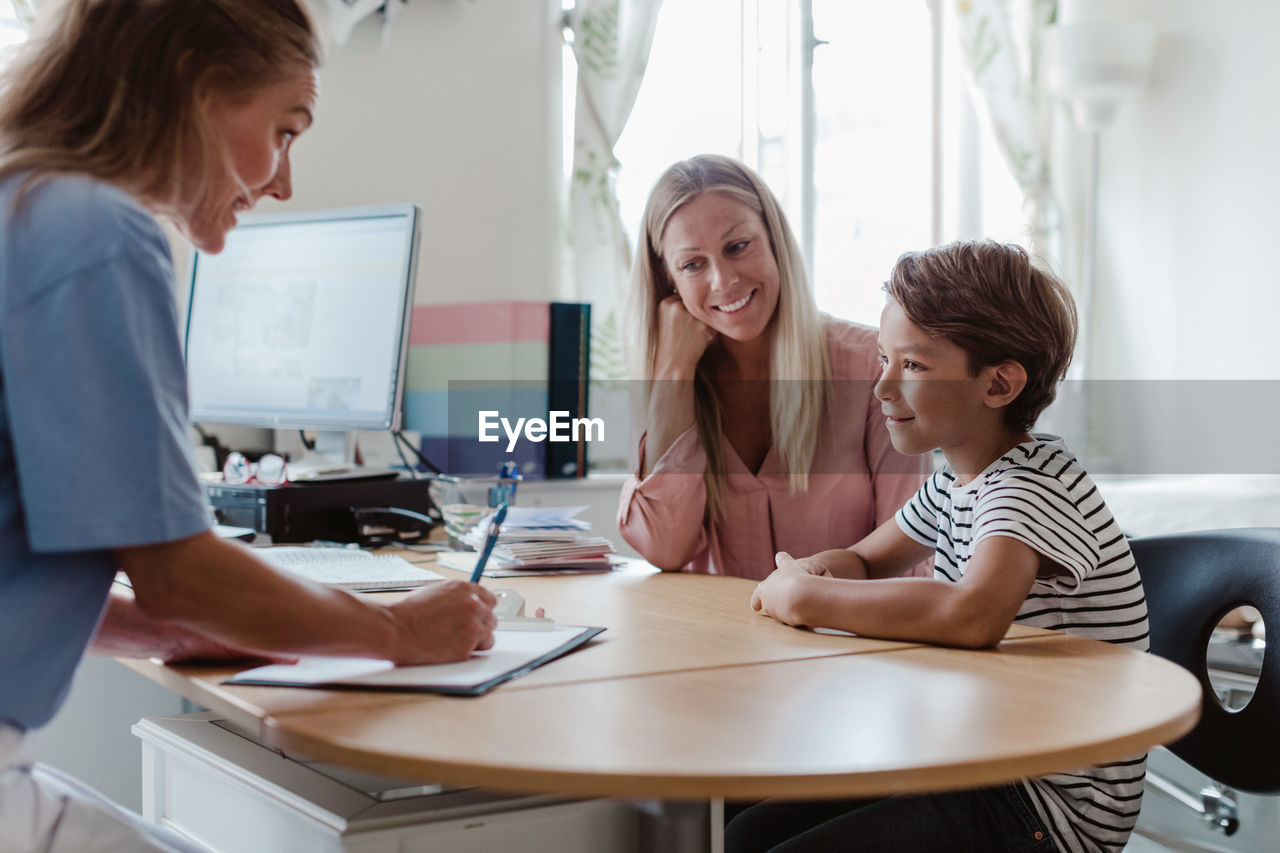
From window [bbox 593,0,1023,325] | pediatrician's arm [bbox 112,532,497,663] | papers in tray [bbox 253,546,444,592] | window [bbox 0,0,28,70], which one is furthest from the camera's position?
window [bbox 593,0,1023,325]

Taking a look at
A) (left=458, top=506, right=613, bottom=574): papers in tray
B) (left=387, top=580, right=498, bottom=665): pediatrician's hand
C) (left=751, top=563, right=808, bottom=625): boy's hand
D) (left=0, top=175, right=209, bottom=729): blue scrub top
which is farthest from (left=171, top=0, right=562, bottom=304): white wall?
(left=0, top=175, right=209, bottom=729): blue scrub top

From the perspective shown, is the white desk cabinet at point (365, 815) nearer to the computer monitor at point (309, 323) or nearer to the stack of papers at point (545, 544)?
the stack of papers at point (545, 544)

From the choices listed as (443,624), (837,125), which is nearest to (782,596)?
(443,624)

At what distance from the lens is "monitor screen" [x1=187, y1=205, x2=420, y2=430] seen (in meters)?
1.93

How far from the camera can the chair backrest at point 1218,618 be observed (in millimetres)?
1255

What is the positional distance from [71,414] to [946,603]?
2.55 ft

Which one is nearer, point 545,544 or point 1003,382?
point 1003,382

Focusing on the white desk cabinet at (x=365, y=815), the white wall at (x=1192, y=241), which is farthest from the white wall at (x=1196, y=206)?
the white desk cabinet at (x=365, y=815)

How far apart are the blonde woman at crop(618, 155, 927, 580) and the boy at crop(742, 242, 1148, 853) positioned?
0.35 metres

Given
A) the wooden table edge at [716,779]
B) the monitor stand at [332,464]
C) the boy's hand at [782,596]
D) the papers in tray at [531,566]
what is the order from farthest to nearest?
the monitor stand at [332,464]
the papers in tray at [531,566]
the boy's hand at [782,596]
the wooden table edge at [716,779]

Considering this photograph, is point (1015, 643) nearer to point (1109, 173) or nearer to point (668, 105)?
point (668, 105)

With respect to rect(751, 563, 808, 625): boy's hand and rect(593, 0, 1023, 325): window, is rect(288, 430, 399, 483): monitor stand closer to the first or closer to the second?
rect(751, 563, 808, 625): boy's hand

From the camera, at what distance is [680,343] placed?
191cm

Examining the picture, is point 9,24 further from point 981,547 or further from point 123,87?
point 981,547
